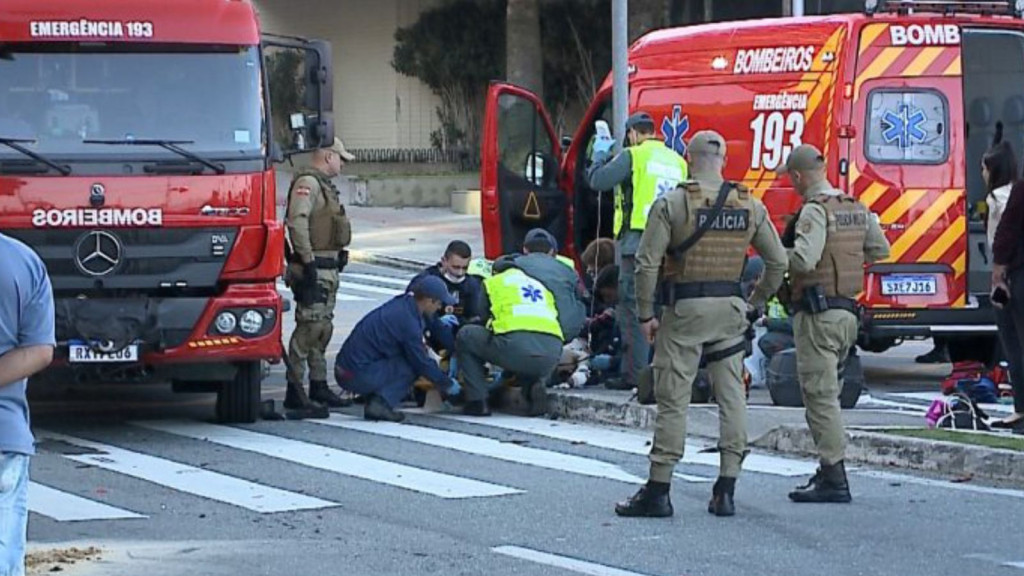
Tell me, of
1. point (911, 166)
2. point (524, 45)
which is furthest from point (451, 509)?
point (524, 45)

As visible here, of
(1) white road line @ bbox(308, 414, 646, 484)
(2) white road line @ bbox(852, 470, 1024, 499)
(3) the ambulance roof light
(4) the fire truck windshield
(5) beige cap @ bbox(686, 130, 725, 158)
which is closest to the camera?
(5) beige cap @ bbox(686, 130, 725, 158)

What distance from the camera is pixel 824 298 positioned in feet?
33.6

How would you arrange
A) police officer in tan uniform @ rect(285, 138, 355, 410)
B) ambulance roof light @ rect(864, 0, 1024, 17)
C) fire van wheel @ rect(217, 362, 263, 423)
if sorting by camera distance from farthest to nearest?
ambulance roof light @ rect(864, 0, 1024, 17) → police officer in tan uniform @ rect(285, 138, 355, 410) → fire van wheel @ rect(217, 362, 263, 423)

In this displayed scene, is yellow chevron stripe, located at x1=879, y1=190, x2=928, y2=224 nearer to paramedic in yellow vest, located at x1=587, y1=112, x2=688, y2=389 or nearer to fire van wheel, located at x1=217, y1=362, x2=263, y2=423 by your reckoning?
paramedic in yellow vest, located at x1=587, y1=112, x2=688, y2=389

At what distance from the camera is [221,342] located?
12.5 meters

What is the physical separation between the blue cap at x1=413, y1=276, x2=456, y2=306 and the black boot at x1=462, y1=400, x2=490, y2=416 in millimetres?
772

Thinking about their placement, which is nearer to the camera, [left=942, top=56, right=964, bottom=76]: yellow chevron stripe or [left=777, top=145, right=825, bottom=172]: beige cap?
[left=777, top=145, right=825, bottom=172]: beige cap

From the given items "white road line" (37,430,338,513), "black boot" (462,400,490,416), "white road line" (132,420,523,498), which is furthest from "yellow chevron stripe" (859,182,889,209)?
"white road line" (37,430,338,513)

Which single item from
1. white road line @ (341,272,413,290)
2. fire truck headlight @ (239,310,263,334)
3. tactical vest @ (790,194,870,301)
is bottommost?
white road line @ (341,272,413,290)

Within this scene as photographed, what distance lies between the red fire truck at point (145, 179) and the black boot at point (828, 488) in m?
4.04

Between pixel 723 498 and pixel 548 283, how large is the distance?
15.2 feet

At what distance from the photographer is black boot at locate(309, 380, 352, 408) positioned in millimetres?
14492

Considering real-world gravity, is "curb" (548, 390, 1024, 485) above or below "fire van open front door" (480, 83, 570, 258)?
below

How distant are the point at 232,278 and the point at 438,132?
27113 mm
